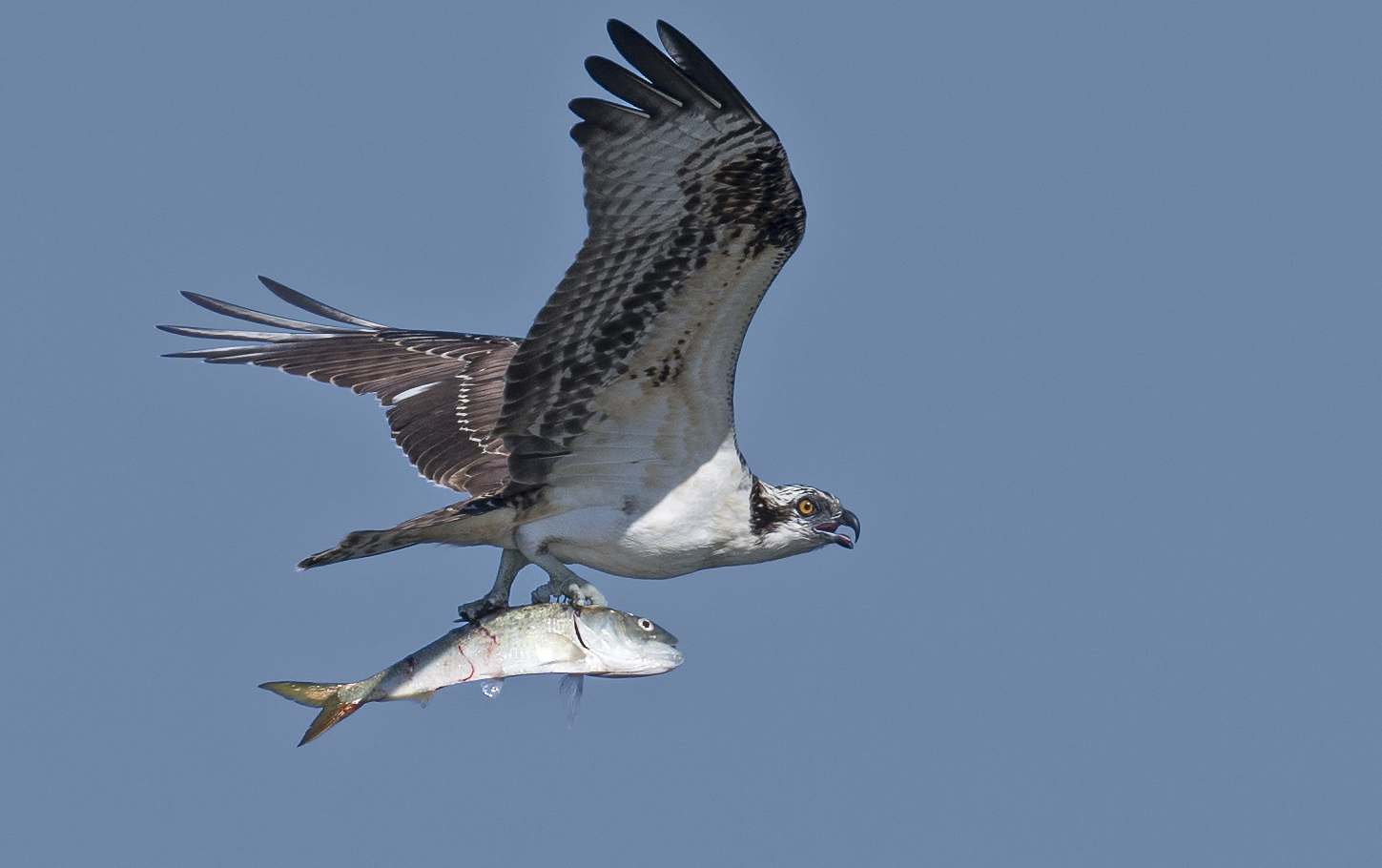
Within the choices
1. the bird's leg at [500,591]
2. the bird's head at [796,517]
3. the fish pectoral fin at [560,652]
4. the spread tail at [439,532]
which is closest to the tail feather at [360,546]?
the spread tail at [439,532]

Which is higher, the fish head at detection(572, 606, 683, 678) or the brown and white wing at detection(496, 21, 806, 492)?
the brown and white wing at detection(496, 21, 806, 492)

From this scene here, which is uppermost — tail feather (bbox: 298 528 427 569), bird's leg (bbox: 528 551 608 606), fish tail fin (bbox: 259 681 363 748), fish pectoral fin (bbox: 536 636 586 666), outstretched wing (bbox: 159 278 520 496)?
outstretched wing (bbox: 159 278 520 496)

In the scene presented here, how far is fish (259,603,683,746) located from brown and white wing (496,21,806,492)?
1180 millimetres

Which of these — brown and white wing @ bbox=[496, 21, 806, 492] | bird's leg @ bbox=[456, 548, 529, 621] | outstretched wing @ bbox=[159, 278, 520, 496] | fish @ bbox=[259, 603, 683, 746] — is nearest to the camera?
brown and white wing @ bbox=[496, 21, 806, 492]

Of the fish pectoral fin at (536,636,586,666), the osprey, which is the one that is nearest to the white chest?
the osprey

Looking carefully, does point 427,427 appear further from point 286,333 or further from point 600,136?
point 600,136

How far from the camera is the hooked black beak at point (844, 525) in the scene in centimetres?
1147

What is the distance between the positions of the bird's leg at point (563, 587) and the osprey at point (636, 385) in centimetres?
1

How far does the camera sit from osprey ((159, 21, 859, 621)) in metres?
9.36

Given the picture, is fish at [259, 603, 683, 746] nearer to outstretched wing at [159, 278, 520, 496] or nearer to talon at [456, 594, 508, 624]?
talon at [456, 594, 508, 624]

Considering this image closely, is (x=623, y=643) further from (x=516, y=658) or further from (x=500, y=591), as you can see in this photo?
(x=500, y=591)

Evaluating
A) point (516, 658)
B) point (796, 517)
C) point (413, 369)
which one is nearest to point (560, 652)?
point (516, 658)

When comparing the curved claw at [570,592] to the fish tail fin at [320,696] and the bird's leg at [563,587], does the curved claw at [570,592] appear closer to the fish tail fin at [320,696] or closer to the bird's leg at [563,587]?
the bird's leg at [563,587]

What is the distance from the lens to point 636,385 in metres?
10.6
